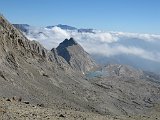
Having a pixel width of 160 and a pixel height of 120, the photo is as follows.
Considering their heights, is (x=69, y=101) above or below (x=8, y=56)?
below

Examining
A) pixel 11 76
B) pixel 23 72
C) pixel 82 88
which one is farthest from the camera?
pixel 82 88

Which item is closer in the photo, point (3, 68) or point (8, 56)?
point (3, 68)

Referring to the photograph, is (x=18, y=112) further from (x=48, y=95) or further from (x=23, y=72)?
(x=23, y=72)

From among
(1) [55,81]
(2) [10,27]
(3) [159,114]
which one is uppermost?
(2) [10,27]

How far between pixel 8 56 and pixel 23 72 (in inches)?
358

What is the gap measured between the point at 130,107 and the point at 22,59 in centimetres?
5040

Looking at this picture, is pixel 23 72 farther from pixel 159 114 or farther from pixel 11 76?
pixel 159 114

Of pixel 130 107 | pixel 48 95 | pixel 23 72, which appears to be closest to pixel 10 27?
pixel 23 72

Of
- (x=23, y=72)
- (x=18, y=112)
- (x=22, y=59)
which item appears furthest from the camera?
(x=22, y=59)

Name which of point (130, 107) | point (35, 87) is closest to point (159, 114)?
point (130, 107)

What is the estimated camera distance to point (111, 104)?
18250 centimetres

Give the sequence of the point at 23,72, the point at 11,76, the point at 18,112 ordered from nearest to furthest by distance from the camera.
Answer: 1. the point at 18,112
2. the point at 11,76
3. the point at 23,72

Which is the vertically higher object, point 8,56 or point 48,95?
point 8,56

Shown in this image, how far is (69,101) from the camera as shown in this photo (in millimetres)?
160250
